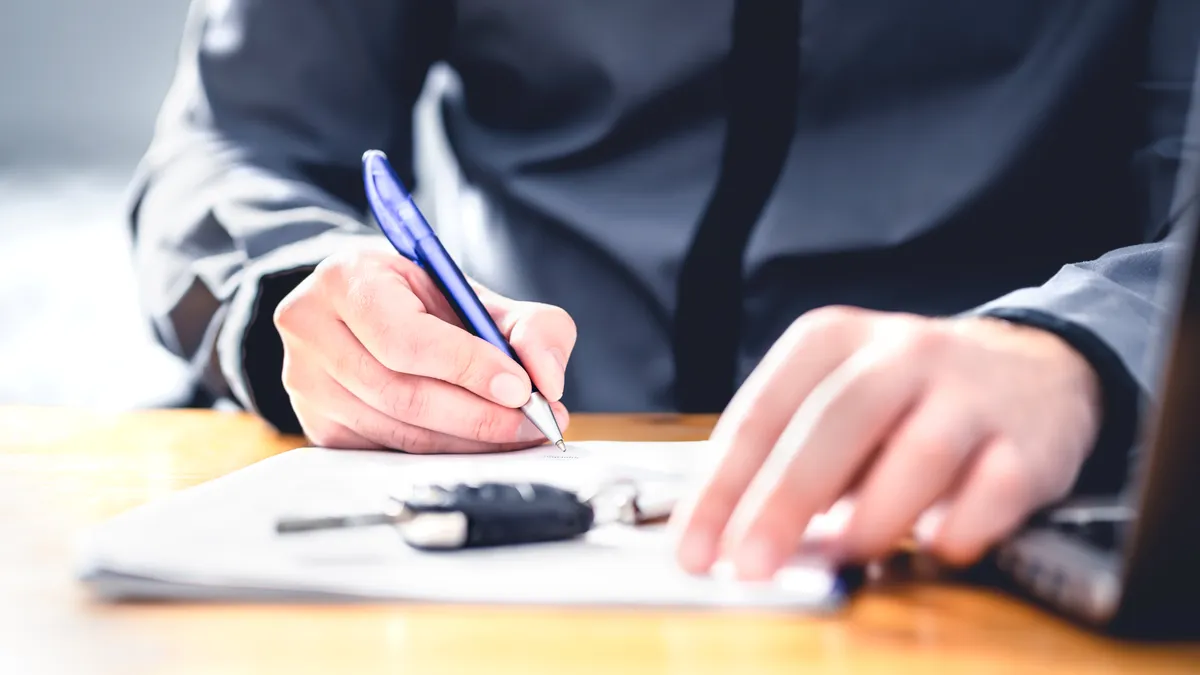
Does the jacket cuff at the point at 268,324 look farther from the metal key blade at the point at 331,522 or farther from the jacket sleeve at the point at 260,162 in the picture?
the metal key blade at the point at 331,522

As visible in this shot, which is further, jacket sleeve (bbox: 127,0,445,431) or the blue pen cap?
jacket sleeve (bbox: 127,0,445,431)

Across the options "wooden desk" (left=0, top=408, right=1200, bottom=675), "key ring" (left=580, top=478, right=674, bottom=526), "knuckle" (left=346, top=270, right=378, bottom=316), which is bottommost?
"key ring" (left=580, top=478, right=674, bottom=526)

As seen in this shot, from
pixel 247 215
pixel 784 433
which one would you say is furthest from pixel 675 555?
pixel 247 215

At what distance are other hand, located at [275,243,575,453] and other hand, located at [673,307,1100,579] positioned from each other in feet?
0.71

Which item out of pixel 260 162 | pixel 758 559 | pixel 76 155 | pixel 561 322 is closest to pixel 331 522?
pixel 758 559

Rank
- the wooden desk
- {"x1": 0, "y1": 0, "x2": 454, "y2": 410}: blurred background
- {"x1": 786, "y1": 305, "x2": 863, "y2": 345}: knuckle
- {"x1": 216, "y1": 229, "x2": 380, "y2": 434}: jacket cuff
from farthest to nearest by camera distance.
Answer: {"x1": 0, "y1": 0, "x2": 454, "y2": 410}: blurred background → {"x1": 216, "y1": 229, "x2": 380, "y2": 434}: jacket cuff → {"x1": 786, "y1": 305, "x2": 863, "y2": 345}: knuckle → the wooden desk

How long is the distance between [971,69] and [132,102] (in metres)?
1.09

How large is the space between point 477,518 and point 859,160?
606 millimetres

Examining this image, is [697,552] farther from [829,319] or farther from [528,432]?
Result: [528,432]

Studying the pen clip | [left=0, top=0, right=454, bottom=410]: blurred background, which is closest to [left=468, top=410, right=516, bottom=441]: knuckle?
the pen clip

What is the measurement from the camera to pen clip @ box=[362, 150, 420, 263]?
1.88 feet

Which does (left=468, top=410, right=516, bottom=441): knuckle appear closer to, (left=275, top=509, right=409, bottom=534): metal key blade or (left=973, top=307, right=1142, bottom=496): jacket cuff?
(left=275, top=509, right=409, bottom=534): metal key blade

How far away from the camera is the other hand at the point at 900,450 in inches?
12.4

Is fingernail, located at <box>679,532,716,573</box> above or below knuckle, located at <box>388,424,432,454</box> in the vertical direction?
above
